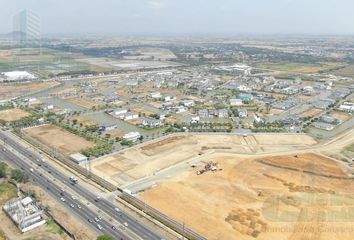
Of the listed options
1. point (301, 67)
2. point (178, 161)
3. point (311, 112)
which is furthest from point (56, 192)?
point (301, 67)

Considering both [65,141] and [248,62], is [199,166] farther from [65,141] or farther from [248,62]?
[248,62]

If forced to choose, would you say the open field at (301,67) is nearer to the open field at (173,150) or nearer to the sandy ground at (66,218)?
the open field at (173,150)

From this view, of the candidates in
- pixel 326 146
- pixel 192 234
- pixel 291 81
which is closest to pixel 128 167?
pixel 192 234

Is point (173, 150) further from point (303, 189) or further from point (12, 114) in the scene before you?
point (12, 114)

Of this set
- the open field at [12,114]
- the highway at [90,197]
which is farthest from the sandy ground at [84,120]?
the highway at [90,197]

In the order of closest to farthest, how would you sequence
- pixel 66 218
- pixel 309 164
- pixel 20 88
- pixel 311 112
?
pixel 66 218
pixel 309 164
pixel 311 112
pixel 20 88
